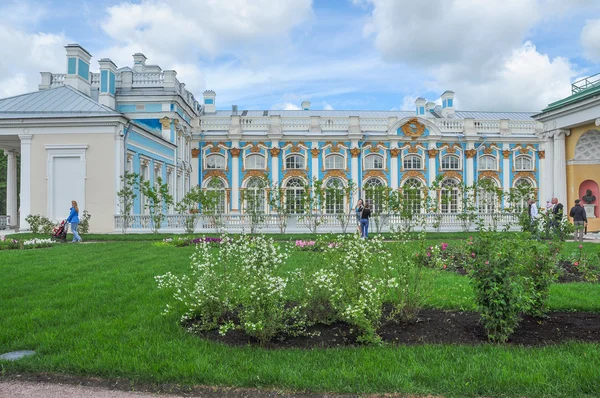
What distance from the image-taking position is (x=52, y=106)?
2053 cm

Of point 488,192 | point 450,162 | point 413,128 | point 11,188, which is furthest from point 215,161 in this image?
point 488,192

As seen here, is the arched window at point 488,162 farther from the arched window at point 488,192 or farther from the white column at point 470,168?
the arched window at point 488,192

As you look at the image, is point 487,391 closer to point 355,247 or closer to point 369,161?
point 355,247

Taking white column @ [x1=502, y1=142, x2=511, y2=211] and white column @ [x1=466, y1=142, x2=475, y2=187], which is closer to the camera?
white column @ [x1=466, y1=142, x2=475, y2=187]

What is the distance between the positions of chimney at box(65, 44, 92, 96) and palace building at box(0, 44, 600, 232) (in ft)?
0.29

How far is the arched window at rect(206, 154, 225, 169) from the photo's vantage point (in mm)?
32688

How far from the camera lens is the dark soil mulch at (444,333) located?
13.8ft

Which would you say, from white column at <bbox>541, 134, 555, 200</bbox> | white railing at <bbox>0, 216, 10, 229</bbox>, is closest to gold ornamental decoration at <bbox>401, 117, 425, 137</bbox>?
white column at <bbox>541, 134, 555, 200</bbox>

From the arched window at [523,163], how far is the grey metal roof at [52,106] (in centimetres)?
2874

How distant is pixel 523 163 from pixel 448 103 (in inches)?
372

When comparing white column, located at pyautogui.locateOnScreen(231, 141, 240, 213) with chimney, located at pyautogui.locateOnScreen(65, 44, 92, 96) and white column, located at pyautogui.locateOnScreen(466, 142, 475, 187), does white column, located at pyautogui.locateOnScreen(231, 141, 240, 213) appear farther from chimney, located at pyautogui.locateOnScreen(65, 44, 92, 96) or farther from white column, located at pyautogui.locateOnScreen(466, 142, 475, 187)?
white column, located at pyautogui.locateOnScreen(466, 142, 475, 187)

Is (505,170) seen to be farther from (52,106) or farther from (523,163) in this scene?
(52,106)

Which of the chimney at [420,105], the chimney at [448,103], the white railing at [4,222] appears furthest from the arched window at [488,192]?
the white railing at [4,222]

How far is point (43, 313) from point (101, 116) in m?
16.0
